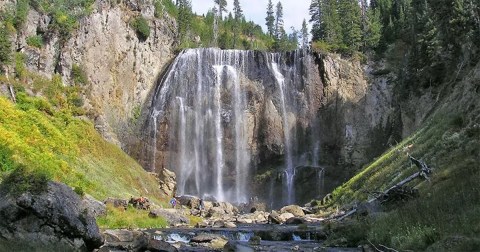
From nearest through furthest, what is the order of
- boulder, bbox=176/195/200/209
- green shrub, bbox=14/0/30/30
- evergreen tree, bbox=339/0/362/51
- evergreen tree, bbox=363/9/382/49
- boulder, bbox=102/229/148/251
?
boulder, bbox=102/229/148/251 < green shrub, bbox=14/0/30/30 < boulder, bbox=176/195/200/209 < evergreen tree, bbox=339/0/362/51 < evergreen tree, bbox=363/9/382/49

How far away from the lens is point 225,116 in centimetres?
6806

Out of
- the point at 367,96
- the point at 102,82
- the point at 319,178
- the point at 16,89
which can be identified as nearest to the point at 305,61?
the point at 367,96

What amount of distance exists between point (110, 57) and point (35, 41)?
42.0 ft

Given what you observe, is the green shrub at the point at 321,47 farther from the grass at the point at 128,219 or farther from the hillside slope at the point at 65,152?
the grass at the point at 128,219

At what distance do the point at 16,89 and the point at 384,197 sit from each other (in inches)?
1414

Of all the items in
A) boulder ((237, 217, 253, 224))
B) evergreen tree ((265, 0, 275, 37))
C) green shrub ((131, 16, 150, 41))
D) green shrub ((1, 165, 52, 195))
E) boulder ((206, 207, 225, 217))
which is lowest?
boulder ((206, 207, 225, 217))

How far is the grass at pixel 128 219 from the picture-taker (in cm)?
2840

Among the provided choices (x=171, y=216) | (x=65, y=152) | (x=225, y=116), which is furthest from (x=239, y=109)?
(x=171, y=216)

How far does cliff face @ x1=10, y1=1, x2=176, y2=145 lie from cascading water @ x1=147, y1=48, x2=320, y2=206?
11.9 ft

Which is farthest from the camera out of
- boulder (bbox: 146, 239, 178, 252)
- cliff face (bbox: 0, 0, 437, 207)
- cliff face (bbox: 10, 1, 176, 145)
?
cliff face (bbox: 0, 0, 437, 207)

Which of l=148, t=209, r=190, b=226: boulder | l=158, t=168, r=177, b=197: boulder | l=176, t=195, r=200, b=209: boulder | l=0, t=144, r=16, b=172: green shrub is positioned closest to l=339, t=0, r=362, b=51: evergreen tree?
l=158, t=168, r=177, b=197: boulder

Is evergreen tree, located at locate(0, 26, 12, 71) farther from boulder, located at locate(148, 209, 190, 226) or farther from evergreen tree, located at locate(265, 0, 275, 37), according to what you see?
evergreen tree, located at locate(265, 0, 275, 37)

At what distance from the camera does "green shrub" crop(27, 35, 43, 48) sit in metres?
49.4

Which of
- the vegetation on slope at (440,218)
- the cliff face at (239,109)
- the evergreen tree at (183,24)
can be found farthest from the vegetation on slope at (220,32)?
Answer: the vegetation on slope at (440,218)
